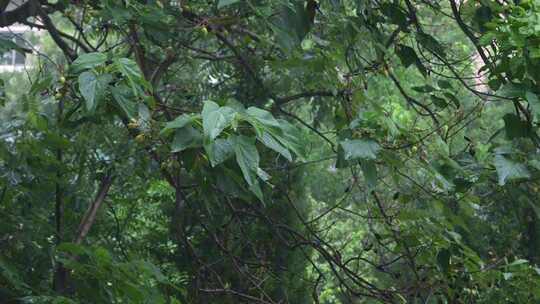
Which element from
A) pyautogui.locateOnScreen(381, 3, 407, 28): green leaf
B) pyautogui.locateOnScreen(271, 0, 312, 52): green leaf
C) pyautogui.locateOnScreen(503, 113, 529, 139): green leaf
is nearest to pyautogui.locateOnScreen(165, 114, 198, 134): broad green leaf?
pyautogui.locateOnScreen(271, 0, 312, 52): green leaf

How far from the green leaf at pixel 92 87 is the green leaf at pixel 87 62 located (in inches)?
0.9

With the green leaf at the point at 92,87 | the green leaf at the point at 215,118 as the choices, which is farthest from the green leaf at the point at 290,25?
the green leaf at the point at 215,118

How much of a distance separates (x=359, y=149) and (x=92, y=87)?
2.87 ft

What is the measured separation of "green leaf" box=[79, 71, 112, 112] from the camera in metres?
2.44

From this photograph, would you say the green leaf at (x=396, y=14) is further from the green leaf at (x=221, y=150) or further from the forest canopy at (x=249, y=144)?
the green leaf at (x=221, y=150)

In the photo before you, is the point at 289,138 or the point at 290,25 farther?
the point at 290,25

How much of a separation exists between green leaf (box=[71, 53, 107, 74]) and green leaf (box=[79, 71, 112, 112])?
0.02 m

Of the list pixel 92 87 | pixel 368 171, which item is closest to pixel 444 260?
pixel 368 171

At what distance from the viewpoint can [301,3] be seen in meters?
3.42

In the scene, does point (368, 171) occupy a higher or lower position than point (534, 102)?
lower

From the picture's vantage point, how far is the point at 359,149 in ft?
9.32

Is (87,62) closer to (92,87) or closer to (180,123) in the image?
(92,87)

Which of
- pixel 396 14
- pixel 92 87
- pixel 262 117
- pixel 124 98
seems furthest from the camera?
pixel 396 14

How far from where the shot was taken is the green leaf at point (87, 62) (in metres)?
2.51
